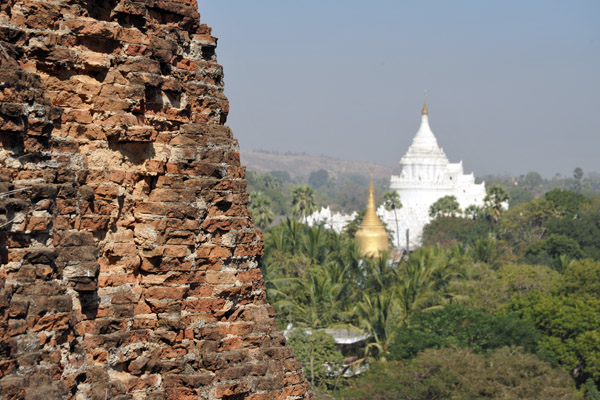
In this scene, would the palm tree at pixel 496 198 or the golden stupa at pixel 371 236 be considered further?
the palm tree at pixel 496 198

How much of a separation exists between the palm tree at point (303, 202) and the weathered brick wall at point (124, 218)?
76362 mm

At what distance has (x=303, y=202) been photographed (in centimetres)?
8506

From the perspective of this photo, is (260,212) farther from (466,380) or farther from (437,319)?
(466,380)

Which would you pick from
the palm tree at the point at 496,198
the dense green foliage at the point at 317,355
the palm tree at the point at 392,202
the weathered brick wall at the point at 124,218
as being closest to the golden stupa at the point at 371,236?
the palm tree at the point at 496,198

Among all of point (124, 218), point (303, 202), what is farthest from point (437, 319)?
point (303, 202)

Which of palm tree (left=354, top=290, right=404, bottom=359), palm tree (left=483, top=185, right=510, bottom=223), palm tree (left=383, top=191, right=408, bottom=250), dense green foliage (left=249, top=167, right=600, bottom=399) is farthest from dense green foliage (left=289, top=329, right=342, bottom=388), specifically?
palm tree (left=383, top=191, right=408, bottom=250)

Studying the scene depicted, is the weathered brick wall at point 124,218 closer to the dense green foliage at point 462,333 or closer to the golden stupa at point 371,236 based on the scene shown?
the dense green foliage at point 462,333

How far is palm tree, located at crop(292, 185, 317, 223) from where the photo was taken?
8500cm

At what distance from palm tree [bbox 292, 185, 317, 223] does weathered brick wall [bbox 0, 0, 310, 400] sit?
251ft

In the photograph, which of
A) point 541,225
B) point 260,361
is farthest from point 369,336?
point 541,225

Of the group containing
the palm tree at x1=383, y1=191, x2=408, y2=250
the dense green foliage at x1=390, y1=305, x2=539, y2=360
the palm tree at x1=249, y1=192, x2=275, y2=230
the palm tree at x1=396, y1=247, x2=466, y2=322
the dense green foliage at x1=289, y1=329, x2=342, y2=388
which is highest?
the palm tree at x1=383, y1=191, x2=408, y2=250

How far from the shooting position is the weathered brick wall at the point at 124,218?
227 inches

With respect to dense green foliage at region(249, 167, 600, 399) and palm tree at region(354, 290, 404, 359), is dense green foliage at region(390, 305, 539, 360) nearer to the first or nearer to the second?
dense green foliage at region(249, 167, 600, 399)

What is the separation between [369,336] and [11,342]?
36.0 metres
